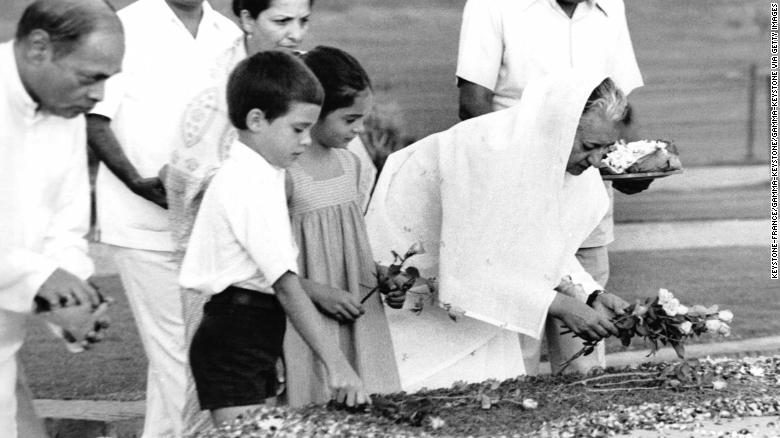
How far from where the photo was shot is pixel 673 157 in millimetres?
5449

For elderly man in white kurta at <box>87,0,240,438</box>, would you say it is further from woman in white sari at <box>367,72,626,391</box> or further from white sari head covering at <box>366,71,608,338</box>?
white sari head covering at <box>366,71,608,338</box>

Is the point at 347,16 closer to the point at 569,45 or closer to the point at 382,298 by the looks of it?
the point at 569,45

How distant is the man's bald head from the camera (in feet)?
11.6

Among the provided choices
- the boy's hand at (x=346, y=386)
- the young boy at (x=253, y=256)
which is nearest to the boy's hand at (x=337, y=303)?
the young boy at (x=253, y=256)

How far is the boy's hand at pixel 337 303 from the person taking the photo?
4.44 meters

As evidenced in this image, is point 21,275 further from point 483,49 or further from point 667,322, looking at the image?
point 483,49

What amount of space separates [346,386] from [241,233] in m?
0.51

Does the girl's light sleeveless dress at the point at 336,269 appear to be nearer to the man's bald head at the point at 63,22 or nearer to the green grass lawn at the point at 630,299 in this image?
the man's bald head at the point at 63,22

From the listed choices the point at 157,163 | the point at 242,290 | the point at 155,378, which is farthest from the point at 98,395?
the point at 242,290

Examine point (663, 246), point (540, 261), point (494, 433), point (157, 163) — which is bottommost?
point (663, 246)

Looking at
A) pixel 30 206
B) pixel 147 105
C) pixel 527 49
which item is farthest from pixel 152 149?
pixel 527 49

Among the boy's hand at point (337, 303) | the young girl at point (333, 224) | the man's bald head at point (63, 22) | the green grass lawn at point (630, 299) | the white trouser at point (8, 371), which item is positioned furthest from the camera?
the green grass lawn at point (630, 299)

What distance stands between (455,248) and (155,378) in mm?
1104

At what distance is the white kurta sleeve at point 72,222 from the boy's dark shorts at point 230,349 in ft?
1.35
